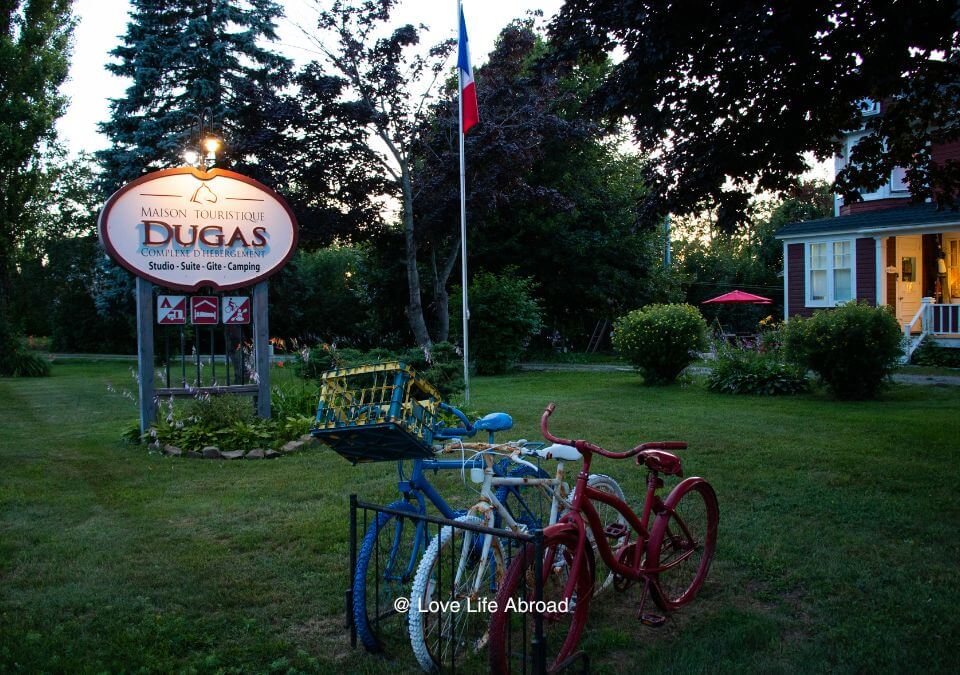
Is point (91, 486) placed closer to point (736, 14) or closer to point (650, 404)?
point (736, 14)

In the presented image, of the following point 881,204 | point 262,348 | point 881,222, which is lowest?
point 262,348

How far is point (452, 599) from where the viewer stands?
3.36m

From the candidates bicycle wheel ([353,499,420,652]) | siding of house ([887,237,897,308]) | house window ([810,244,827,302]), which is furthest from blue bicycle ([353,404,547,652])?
house window ([810,244,827,302])

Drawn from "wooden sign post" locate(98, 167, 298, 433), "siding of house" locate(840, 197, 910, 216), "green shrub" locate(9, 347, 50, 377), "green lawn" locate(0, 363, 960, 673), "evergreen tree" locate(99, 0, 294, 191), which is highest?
"evergreen tree" locate(99, 0, 294, 191)

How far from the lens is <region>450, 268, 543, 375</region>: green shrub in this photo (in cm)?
1939

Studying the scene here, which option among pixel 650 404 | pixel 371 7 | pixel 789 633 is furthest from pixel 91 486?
pixel 371 7

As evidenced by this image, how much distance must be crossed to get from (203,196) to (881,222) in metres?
15.8

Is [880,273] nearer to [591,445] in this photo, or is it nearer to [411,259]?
[411,259]

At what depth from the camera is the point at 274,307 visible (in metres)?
23.7

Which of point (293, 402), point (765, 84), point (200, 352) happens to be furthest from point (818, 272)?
point (200, 352)

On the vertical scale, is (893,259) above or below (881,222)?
below

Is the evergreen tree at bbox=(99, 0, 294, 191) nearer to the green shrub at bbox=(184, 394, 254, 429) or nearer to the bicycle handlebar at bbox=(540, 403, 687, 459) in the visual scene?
the green shrub at bbox=(184, 394, 254, 429)

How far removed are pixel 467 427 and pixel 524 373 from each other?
15.8m

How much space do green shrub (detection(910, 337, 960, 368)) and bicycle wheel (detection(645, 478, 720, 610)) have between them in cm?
1446
